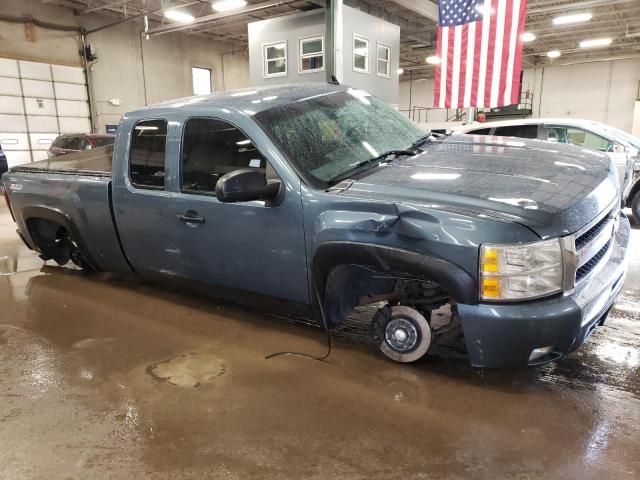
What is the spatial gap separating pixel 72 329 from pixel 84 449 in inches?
66.8

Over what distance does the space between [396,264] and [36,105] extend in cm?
1975

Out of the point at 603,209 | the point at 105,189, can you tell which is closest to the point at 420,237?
the point at 603,209

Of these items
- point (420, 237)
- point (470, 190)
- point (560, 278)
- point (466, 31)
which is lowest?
point (560, 278)

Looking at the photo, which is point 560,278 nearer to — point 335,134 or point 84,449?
point 335,134

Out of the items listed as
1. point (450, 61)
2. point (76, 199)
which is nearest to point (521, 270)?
point (76, 199)

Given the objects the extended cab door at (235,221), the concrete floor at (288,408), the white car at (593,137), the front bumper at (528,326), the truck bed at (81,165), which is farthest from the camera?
the white car at (593,137)

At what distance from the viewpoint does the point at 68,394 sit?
9.21 feet

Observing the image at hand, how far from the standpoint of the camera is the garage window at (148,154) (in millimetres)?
3475

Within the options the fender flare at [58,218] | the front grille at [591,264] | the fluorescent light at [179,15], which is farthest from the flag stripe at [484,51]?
the fluorescent light at [179,15]

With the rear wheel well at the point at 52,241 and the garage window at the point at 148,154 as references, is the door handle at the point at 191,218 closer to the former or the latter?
the garage window at the point at 148,154

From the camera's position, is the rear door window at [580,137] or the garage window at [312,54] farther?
the garage window at [312,54]

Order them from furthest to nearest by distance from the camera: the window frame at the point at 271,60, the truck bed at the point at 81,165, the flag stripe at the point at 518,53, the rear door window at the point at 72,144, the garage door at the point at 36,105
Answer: the garage door at the point at 36,105, the window frame at the point at 271,60, the rear door window at the point at 72,144, the flag stripe at the point at 518,53, the truck bed at the point at 81,165

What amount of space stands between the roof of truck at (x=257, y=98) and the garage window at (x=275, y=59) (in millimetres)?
14179

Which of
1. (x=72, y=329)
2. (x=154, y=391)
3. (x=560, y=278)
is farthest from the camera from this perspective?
(x=72, y=329)
